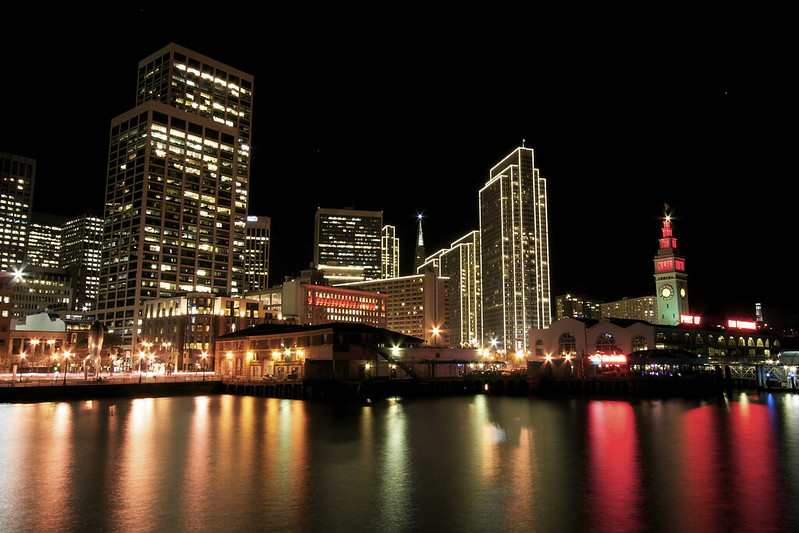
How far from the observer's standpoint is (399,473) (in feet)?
84.7

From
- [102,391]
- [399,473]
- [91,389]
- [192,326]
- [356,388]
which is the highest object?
[192,326]

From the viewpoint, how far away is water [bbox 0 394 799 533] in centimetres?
1869

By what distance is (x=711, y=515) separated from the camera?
19.1 meters

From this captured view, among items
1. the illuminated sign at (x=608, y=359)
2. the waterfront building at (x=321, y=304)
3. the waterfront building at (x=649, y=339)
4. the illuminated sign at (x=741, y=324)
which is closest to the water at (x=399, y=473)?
the illuminated sign at (x=608, y=359)

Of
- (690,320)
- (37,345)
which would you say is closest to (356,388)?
(690,320)

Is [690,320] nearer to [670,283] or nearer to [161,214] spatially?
[670,283]

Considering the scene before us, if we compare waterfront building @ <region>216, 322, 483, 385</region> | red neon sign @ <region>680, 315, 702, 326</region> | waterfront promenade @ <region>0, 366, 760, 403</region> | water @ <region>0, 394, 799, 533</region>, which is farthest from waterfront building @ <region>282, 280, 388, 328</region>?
water @ <region>0, 394, 799, 533</region>

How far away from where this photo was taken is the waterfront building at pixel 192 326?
139 metres

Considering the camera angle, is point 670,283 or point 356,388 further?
point 670,283

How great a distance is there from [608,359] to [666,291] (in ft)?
113

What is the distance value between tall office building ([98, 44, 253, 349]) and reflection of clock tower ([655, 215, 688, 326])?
127m

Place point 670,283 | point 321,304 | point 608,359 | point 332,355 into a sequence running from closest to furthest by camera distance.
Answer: point 332,355
point 608,359
point 670,283
point 321,304

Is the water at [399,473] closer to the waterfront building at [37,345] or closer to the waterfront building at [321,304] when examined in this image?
the waterfront building at [37,345]

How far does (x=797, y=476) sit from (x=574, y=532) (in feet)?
48.5
